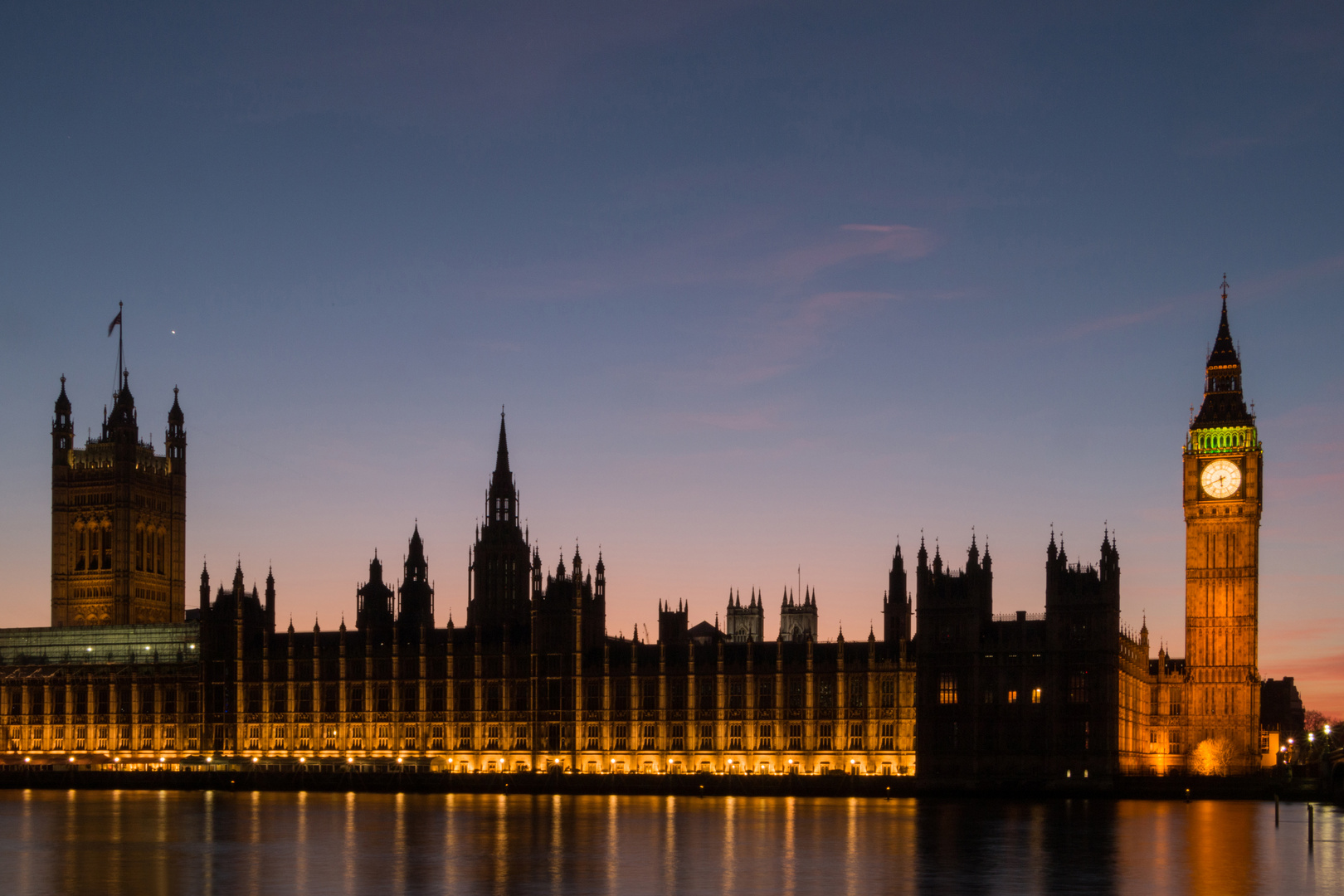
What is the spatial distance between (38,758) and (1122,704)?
10187cm

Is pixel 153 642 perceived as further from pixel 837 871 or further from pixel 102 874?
pixel 837 871

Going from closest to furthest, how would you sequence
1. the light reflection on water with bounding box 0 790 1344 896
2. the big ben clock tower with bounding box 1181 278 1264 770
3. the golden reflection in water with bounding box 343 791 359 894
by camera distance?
the light reflection on water with bounding box 0 790 1344 896 → the golden reflection in water with bounding box 343 791 359 894 → the big ben clock tower with bounding box 1181 278 1264 770

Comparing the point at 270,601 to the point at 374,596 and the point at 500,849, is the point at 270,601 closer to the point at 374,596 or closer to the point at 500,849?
the point at 374,596

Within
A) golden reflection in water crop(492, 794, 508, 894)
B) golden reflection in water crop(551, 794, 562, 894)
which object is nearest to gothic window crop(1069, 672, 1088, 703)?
golden reflection in water crop(551, 794, 562, 894)

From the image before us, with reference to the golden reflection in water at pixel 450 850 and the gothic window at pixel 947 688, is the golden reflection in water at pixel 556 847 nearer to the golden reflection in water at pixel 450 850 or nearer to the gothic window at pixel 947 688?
the golden reflection in water at pixel 450 850

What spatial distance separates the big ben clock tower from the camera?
513ft

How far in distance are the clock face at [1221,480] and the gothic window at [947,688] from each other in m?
41.8

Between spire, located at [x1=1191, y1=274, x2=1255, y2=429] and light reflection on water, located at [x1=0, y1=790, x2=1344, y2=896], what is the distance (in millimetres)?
56154

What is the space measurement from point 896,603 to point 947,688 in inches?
915

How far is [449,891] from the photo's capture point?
5944 centimetres

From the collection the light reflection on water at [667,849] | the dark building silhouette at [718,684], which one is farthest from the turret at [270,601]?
the light reflection on water at [667,849]

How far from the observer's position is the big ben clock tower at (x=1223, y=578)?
156250 mm

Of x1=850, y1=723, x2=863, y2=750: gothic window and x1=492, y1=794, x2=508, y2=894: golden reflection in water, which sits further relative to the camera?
x1=850, y1=723, x2=863, y2=750: gothic window

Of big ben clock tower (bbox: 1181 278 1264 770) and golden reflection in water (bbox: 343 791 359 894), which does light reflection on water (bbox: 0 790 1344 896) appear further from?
big ben clock tower (bbox: 1181 278 1264 770)
